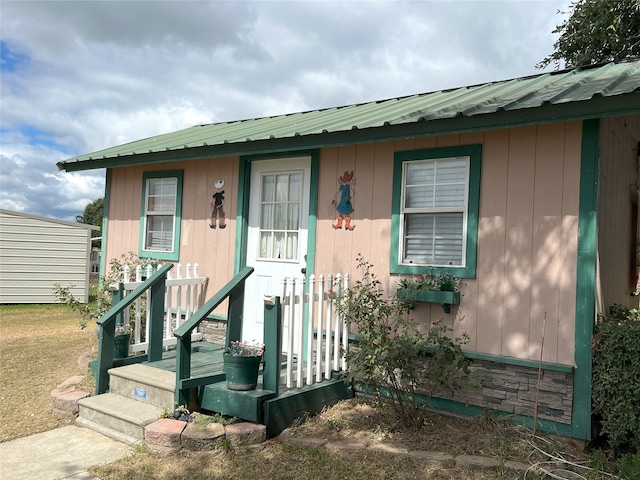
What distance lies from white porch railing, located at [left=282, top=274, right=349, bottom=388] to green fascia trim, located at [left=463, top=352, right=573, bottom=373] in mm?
1220

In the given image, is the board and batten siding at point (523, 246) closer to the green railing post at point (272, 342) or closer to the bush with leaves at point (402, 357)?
the bush with leaves at point (402, 357)

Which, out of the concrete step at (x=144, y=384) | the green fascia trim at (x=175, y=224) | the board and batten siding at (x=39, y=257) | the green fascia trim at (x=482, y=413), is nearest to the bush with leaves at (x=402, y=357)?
the green fascia trim at (x=482, y=413)

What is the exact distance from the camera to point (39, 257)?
44.4 ft

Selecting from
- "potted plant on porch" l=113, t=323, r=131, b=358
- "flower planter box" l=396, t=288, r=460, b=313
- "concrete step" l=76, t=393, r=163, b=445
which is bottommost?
"concrete step" l=76, t=393, r=163, b=445

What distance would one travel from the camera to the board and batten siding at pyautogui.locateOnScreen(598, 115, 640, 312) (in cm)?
429

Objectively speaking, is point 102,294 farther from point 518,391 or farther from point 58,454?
point 518,391

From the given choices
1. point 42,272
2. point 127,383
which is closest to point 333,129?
point 127,383

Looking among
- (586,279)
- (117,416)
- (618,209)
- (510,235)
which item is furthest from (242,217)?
(618,209)

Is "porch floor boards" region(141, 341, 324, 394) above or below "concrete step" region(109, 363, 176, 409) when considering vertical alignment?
A: above

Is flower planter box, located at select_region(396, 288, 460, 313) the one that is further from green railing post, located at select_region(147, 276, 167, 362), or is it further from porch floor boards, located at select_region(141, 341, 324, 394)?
green railing post, located at select_region(147, 276, 167, 362)

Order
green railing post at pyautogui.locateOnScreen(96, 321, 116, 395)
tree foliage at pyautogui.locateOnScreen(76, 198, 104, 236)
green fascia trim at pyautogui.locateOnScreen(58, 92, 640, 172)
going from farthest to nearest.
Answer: tree foliage at pyautogui.locateOnScreen(76, 198, 104, 236) < green railing post at pyautogui.locateOnScreen(96, 321, 116, 395) < green fascia trim at pyautogui.locateOnScreen(58, 92, 640, 172)

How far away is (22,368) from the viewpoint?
6.41 m

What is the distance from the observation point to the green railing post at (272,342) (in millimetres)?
4086

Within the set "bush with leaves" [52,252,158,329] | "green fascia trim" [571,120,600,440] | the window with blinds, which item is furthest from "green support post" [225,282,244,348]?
"green fascia trim" [571,120,600,440]
